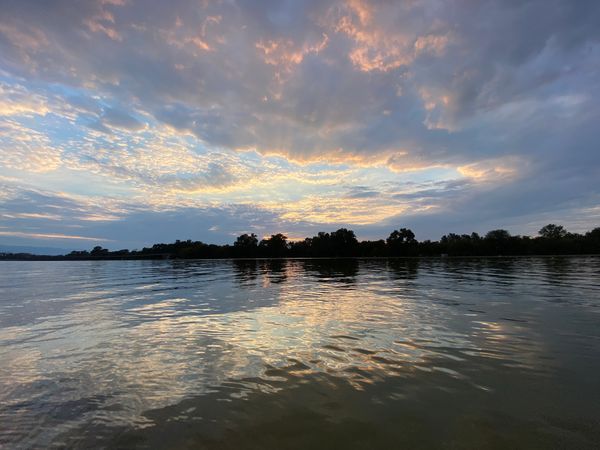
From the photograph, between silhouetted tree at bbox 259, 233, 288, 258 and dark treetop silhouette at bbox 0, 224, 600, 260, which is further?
silhouetted tree at bbox 259, 233, 288, 258

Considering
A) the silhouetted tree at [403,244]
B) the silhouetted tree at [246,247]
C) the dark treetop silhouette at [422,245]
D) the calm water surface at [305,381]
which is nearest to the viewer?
the calm water surface at [305,381]

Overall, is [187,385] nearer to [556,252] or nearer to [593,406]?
[593,406]

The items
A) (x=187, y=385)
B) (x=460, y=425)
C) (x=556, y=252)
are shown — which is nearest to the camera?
(x=460, y=425)

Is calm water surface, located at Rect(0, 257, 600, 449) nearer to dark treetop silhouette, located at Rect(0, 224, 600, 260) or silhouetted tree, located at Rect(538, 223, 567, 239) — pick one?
dark treetop silhouette, located at Rect(0, 224, 600, 260)

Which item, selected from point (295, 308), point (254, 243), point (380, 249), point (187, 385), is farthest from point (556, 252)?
point (187, 385)

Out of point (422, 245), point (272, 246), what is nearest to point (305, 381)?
point (422, 245)

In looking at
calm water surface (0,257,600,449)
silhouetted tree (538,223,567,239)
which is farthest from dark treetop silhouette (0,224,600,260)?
calm water surface (0,257,600,449)

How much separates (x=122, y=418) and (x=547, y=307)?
59.9ft

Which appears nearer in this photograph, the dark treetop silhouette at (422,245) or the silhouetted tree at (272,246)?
the dark treetop silhouette at (422,245)

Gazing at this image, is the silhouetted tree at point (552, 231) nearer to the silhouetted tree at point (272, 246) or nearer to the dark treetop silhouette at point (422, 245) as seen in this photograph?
the dark treetop silhouette at point (422, 245)

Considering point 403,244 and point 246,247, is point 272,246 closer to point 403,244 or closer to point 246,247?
point 246,247

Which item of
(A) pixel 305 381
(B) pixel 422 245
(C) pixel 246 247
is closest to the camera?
(A) pixel 305 381

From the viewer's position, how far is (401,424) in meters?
5.42

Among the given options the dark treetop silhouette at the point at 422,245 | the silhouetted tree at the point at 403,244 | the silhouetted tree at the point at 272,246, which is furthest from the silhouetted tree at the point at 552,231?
the silhouetted tree at the point at 272,246
